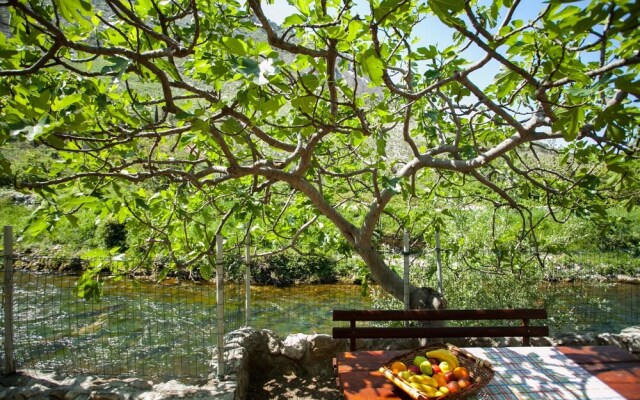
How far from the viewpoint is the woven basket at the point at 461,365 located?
6.44 ft

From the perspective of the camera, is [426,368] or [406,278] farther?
[406,278]

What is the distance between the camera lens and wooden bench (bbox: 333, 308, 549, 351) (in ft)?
11.3

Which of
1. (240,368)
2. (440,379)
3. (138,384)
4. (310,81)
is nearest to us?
(310,81)

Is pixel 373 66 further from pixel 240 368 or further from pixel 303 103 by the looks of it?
pixel 240 368

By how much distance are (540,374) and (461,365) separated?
0.49 m

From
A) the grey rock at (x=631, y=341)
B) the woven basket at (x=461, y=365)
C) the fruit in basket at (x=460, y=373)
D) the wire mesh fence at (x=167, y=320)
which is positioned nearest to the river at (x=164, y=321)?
the wire mesh fence at (x=167, y=320)

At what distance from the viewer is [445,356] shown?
2342 mm

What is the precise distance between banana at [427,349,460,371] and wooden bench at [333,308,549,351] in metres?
1.04

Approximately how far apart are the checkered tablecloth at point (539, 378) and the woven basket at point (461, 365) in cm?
8

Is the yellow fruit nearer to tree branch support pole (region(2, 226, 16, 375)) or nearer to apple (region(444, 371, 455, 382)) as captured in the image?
apple (region(444, 371, 455, 382))

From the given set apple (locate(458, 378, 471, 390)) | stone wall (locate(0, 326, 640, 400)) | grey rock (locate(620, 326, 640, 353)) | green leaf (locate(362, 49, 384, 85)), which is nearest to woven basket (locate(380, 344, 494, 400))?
apple (locate(458, 378, 471, 390))

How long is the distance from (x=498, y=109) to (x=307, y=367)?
3129 millimetres

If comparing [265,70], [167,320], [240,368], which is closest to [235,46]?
[265,70]

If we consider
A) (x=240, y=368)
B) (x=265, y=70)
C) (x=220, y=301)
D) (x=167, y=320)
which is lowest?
(x=167, y=320)
